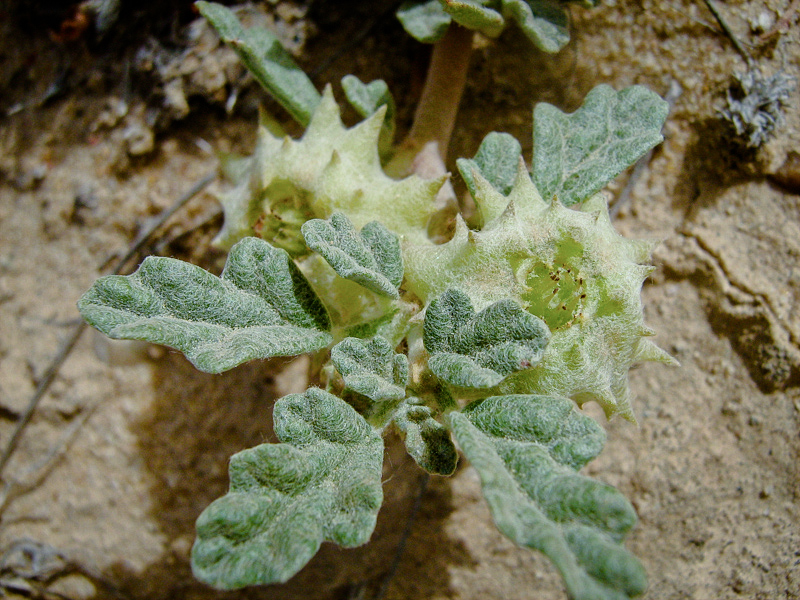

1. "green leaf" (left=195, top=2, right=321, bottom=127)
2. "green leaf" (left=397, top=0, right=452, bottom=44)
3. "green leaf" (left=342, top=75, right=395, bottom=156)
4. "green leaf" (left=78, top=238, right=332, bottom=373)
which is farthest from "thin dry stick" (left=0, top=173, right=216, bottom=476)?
"green leaf" (left=78, top=238, right=332, bottom=373)

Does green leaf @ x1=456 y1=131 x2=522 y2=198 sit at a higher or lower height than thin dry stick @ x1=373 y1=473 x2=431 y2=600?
higher

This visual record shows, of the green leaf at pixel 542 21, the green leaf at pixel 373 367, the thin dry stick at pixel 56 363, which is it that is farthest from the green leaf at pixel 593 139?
the thin dry stick at pixel 56 363

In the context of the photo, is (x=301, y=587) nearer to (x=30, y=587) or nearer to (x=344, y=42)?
(x=30, y=587)

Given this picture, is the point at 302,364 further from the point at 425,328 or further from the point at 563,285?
the point at 563,285

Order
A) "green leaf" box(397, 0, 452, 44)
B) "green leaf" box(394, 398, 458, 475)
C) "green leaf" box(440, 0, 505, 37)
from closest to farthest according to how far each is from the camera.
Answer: "green leaf" box(394, 398, 458, 475), "green leaf" box(440, 0, 505, 37), "green leaf" box(397, 0, 452, 44)

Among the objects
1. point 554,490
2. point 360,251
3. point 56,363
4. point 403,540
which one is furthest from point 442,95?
point 56,363

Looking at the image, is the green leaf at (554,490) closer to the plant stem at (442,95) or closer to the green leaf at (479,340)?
the green leaf at (479,340)

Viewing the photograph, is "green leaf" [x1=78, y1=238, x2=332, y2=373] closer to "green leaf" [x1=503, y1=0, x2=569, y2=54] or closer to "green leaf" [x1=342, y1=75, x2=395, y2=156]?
"green leaf" [x1=342, y1=75, x2=395, y2=156]
